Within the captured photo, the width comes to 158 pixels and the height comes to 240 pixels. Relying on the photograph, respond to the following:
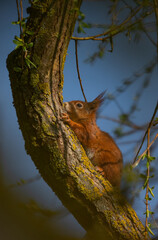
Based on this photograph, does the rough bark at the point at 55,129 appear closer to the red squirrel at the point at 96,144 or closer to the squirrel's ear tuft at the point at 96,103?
the red squirrel at the point at 96,144

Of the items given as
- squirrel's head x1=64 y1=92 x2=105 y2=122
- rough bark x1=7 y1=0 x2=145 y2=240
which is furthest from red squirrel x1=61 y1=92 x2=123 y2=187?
rough bark x1=7 y1=0 x2=145 y2=240

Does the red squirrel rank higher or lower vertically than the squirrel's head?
lower

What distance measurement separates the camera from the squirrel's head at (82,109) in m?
4.12

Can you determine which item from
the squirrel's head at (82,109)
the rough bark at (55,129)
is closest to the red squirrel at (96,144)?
the squirrel's head at (82,109)

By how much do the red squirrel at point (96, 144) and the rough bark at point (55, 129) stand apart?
0.92m

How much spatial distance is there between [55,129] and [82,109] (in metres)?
1.95

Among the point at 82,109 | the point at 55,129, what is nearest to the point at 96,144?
the point at 82,109

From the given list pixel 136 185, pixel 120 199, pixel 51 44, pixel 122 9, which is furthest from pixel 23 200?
pixel 122 9

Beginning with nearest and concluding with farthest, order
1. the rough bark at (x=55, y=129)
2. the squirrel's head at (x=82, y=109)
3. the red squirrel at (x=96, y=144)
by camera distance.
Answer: the rough bark at (x=55, y=129), the red squirrel at (x=96, y=144), the squirrel's head at (x=82, y=109)

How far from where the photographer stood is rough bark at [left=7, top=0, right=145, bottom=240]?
2238 millimetres

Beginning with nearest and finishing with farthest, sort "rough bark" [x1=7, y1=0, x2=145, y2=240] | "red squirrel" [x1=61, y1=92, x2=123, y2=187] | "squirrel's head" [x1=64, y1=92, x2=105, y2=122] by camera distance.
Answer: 1. "rough bark" [x1=7, y1=0, x2=145, y2=240]
2. "red squirrel" [x1=61, y1=92, x2=123, y2=187]
3. "squirrel's head" [x1=64, y1=92, x2=105, y2=122]

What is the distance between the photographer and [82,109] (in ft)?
13.9

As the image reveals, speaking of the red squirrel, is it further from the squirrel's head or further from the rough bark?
the rough bark

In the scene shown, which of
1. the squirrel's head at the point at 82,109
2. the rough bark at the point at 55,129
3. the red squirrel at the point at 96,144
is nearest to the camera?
the rough bark at the point at 55,129
